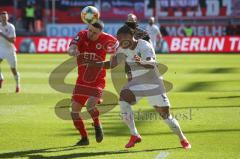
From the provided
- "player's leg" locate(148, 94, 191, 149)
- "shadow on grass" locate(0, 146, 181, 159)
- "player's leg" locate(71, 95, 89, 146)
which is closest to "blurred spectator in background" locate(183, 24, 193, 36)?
"player's leg" locate(71, 95, 89, 146)

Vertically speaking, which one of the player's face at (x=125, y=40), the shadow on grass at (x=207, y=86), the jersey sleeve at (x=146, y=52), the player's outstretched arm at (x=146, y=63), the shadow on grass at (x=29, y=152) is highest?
the player's face at (x=125, y=40)

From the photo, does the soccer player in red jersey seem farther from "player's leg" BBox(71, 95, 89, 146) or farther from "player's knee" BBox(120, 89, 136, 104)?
"player's knee" BBox(120, 89, 136, 104)

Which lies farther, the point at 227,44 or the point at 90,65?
the point at 227,44

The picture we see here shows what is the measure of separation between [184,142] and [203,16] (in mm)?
33429

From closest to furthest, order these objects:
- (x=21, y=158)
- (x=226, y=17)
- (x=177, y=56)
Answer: (x=21, y=158)
(x=177, y=56)
(x=226, y=17)

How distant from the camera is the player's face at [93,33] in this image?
11055mm

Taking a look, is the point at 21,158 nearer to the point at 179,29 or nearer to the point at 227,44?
the point at 227,44

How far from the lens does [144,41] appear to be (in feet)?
34.2

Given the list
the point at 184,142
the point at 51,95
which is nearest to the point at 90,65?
the point at 184,142

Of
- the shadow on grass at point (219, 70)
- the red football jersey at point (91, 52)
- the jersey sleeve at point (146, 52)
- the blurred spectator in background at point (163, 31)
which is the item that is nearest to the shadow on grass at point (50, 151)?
the red football jersey at point (91, 52)

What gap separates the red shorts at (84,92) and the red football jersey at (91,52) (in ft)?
0.24

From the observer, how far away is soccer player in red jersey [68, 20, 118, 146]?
11.2 meters

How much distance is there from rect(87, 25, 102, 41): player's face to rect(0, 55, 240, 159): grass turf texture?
193 centimetres

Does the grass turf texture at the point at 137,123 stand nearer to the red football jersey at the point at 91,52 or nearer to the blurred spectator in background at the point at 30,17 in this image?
the red football jersey at the point at 91,52
